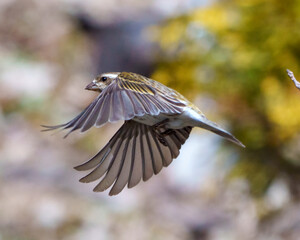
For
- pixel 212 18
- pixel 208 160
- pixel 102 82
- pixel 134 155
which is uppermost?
pixel 212 18

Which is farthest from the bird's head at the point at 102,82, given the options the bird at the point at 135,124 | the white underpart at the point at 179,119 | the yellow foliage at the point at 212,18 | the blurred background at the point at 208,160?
the yellow foliage at the point at 212,18

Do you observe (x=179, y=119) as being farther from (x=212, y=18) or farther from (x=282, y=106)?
(x=212, y=18)

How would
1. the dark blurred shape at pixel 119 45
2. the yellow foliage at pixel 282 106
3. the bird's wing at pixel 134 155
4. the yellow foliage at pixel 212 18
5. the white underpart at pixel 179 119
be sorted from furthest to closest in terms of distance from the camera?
the dark blurred shape at pixel 119 45 < the yellow foliage at pixel 212 18 < the yellow foliage at pixel 282 106 < the bird's wing at pixel 134 155 < the white underpart at pixel 179 119

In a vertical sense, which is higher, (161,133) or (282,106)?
(282,106)

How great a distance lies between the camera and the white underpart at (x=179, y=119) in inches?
121

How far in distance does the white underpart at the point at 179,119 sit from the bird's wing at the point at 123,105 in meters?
0.05

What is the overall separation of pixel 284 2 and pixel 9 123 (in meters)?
3.71

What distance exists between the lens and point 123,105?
2.83m

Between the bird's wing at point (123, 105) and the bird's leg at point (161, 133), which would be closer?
the bird's wing at point (123, 105)

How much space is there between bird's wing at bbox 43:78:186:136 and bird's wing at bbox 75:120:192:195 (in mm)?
367

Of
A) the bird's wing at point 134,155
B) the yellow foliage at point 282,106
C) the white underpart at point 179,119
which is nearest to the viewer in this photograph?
the white underpart at point 179,119

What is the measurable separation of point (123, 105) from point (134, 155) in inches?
27.1

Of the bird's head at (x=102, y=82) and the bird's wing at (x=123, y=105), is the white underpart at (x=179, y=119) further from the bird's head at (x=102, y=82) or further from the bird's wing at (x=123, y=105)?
the bird's head at (x=102, y=82)

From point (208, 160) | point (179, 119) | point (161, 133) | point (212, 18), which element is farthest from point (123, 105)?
point (208, 160)
